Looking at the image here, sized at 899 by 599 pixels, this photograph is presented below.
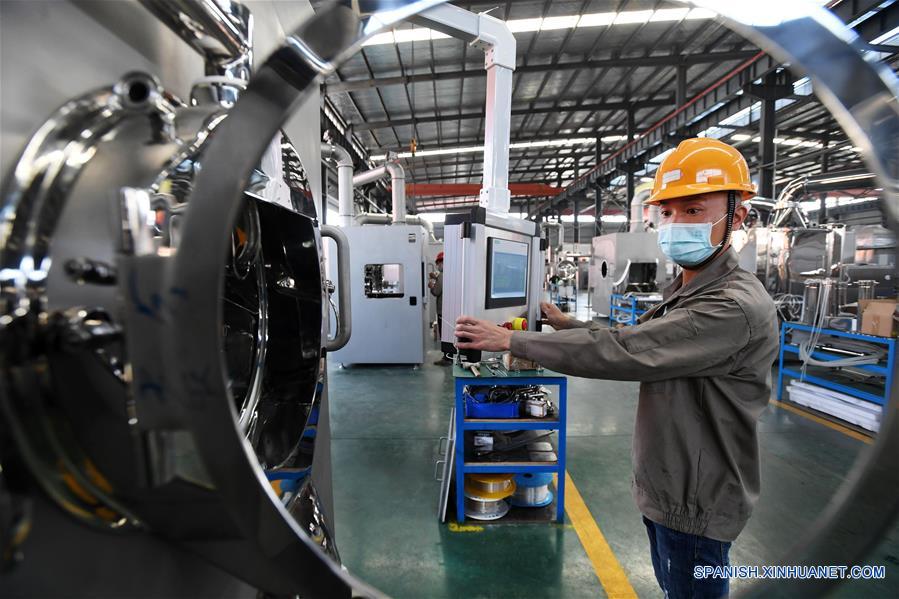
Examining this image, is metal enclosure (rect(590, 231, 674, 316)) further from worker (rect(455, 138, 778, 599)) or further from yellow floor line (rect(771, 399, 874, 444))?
worker (rect(455, 138, 778, 599))

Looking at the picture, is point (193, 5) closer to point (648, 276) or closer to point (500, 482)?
point (500, 482)

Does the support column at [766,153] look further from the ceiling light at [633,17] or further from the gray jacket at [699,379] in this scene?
the gray jacket at [699,379]

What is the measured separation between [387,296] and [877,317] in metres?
4.60

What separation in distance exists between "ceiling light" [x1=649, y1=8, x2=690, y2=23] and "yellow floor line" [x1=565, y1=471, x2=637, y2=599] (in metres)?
5.78

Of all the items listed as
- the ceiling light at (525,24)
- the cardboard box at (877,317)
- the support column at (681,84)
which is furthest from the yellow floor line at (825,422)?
the support column at (681,84)

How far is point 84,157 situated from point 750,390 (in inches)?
56.0

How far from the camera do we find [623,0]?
4918 millimetres

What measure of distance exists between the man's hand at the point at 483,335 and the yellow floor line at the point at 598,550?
1347 millimetres

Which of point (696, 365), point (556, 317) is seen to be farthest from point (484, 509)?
point (696, 365)

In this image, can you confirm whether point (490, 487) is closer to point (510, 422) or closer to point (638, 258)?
point (510, 422)

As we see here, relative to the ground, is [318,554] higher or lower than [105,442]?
lower

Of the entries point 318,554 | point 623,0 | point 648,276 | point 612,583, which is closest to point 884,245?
point 648,276

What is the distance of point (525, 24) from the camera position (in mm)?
5293

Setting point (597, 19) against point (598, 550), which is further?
point (597, 19)
